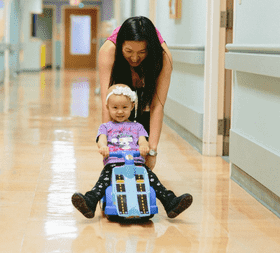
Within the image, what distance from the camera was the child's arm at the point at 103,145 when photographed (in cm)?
254

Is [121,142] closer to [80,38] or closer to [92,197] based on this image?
[92,197]

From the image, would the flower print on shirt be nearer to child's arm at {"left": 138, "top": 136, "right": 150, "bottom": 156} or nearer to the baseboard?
child's arm at {"left": 138, "top": 136, "right": 150, "bottom": 156}

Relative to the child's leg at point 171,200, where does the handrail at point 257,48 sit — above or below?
above

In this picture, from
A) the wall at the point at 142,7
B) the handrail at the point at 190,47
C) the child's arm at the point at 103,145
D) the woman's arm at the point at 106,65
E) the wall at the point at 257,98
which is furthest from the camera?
the wall at the point at 142,7

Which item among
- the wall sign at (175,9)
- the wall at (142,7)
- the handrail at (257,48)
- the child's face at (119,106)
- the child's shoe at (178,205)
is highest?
the wall at (142,7)

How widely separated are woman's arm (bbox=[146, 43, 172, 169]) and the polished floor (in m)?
0.34

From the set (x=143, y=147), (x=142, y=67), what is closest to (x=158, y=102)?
(x=142, y=67)

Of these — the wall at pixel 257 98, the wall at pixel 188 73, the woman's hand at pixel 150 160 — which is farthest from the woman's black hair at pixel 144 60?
the wall at pixel 188 73

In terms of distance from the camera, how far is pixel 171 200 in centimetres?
259

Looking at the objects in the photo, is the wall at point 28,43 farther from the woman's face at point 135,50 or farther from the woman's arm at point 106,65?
the woman's face at point 135,50

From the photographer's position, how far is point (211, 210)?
2.83 meters

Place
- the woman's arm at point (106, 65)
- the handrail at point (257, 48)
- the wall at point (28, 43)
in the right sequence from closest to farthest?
the handrail at point (257, 48), the woman's arm at point (106, 65), the wall at point (28, 43)

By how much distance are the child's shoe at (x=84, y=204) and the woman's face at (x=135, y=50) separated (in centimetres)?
74

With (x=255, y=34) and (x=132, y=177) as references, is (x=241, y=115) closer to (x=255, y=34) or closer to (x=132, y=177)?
(x=255, y=34)
